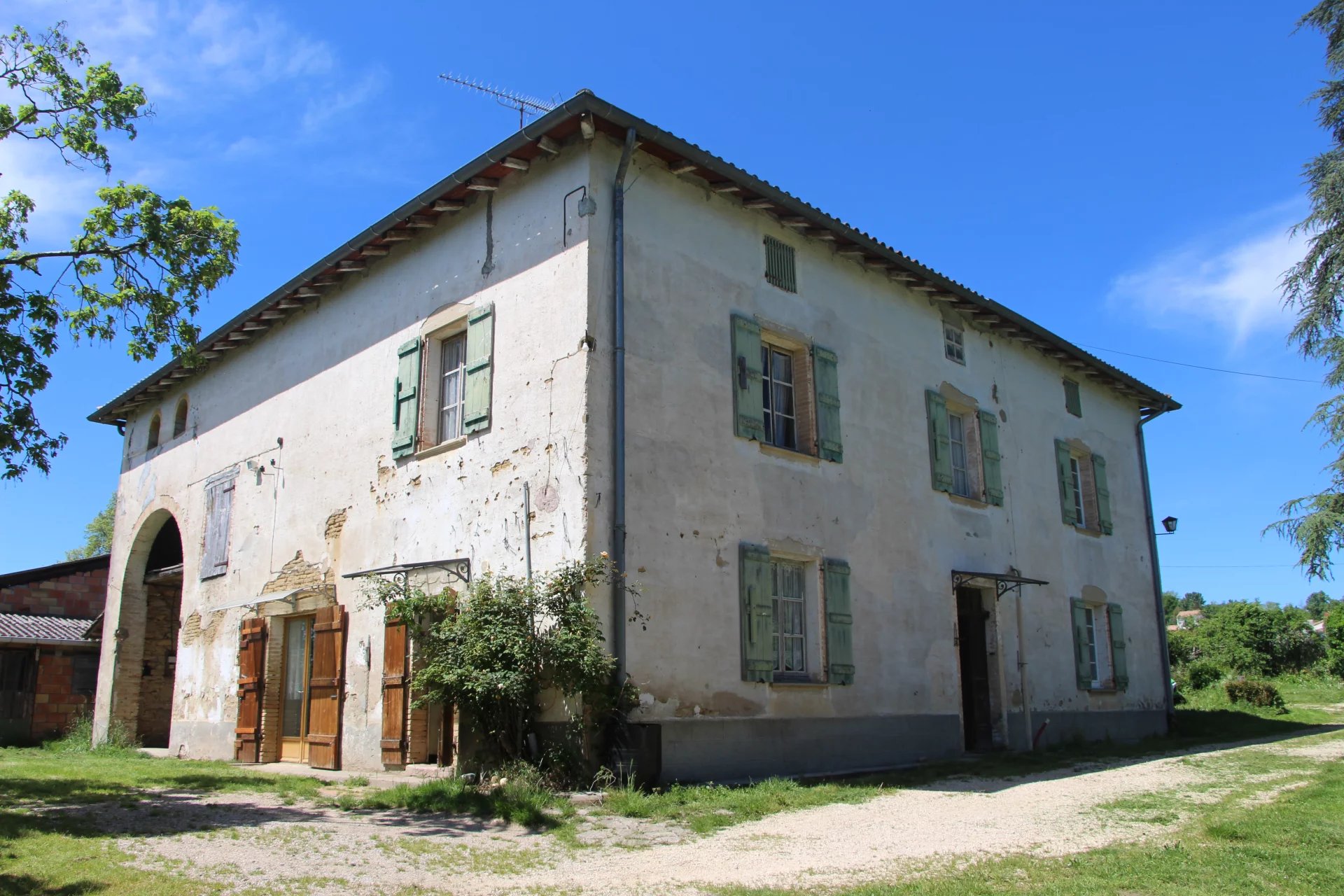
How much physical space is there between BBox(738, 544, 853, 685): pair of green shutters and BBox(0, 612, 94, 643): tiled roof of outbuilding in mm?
15049

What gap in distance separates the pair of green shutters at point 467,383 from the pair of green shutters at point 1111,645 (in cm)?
975

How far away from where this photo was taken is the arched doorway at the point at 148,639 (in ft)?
54.6

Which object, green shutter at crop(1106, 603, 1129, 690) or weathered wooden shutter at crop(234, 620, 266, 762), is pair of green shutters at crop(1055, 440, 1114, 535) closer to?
green shutter at crop(1106, 603, 1129, 690)

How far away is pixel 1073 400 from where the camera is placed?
16.9 metres

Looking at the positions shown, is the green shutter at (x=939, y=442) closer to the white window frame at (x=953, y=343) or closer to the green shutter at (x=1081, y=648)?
the white window frame at (x=953, y=343)

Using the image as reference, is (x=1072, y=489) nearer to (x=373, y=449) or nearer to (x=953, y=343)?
(x=953, y=343)

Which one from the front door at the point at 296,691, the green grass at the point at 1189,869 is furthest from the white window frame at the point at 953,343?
the front door at the point at 296,691

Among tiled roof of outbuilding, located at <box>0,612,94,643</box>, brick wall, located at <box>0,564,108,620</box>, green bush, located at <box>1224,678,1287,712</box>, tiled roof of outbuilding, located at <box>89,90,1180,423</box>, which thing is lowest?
green bush, located at <box>1224,678,1287,712</box>

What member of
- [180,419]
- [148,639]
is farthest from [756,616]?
[148,639]

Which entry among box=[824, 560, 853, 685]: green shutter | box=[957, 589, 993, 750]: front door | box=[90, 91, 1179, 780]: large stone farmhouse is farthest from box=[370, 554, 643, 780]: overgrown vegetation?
box=[957, 589, 993, 750]: front door

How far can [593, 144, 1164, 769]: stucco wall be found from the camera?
379 inches

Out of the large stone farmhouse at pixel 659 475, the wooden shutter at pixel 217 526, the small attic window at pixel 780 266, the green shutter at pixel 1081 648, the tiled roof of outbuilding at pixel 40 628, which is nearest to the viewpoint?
the large stone farmhouse at pixel 659 475

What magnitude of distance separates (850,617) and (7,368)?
8530mm

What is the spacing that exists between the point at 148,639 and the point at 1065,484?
15.2 meters
